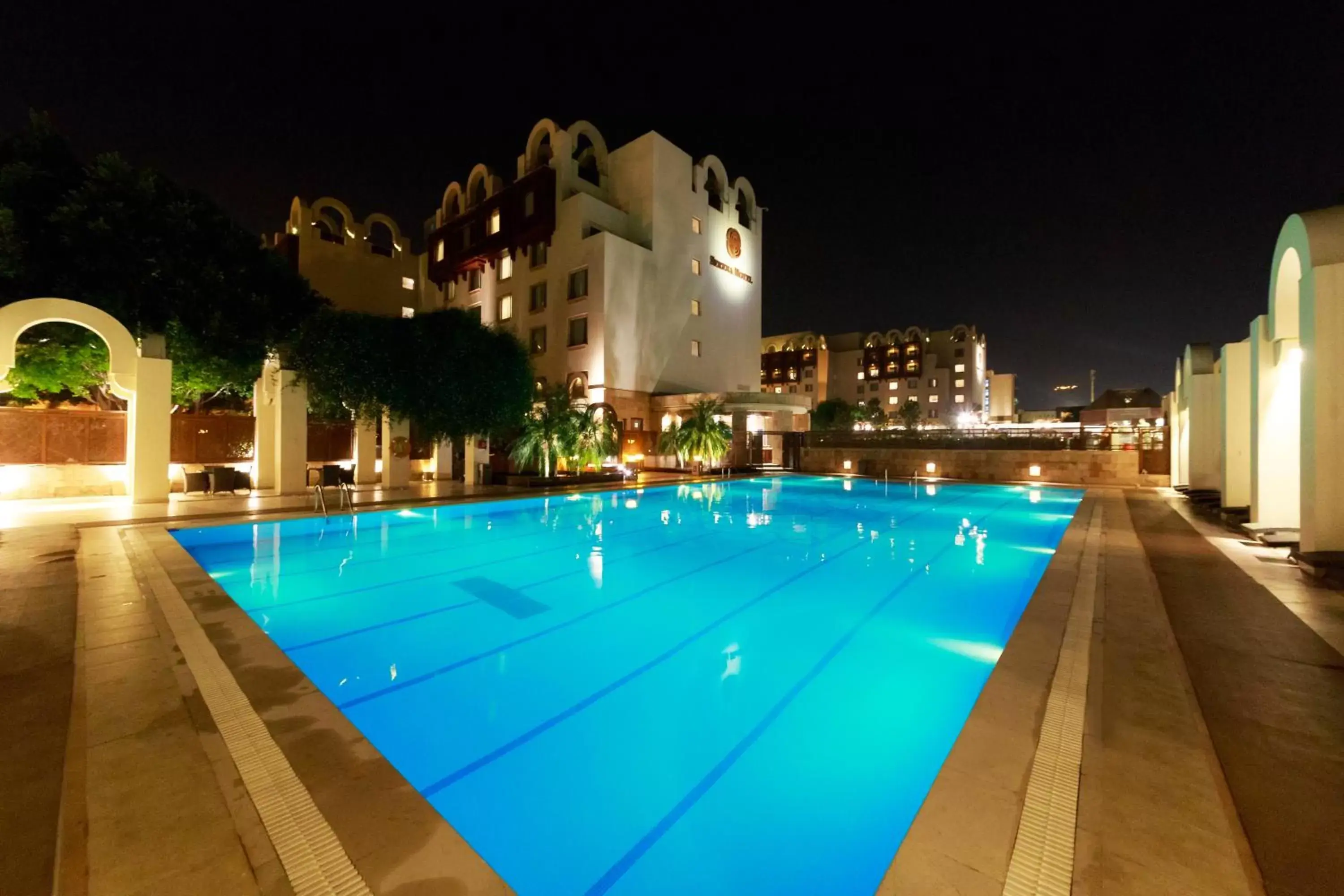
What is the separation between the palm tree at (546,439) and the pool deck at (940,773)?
548 inches

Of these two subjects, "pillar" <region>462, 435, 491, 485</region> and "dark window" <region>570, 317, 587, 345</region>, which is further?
"dark window" <region>570, 317, 587, 345</region>

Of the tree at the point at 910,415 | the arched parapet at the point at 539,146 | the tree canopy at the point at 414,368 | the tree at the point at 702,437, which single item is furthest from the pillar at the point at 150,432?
the tree at the point at 910,415

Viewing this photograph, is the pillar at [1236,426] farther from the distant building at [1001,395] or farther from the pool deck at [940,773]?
the distant building at [1001,395]

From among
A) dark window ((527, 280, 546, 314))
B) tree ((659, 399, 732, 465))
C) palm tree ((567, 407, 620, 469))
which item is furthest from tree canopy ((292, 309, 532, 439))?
dark window ((527, 280, 546, 314))

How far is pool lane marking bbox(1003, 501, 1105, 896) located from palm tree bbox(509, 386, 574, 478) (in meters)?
16.4

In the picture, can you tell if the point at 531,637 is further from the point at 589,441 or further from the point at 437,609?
the point at 589,441

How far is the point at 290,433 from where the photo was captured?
53.3 ft

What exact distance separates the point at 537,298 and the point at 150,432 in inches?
913

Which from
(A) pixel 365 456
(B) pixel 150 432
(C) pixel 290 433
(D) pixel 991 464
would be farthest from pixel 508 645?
(D) pixel 991 464

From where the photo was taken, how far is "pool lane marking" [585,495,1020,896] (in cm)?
288

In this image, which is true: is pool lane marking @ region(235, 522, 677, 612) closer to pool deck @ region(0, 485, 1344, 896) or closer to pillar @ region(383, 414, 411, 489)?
pool deck @ region(0, 485, 1344, 896)

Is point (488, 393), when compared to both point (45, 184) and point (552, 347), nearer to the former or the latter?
point (45, 184)

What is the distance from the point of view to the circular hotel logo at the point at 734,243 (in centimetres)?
3884

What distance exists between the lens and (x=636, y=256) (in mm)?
32094
